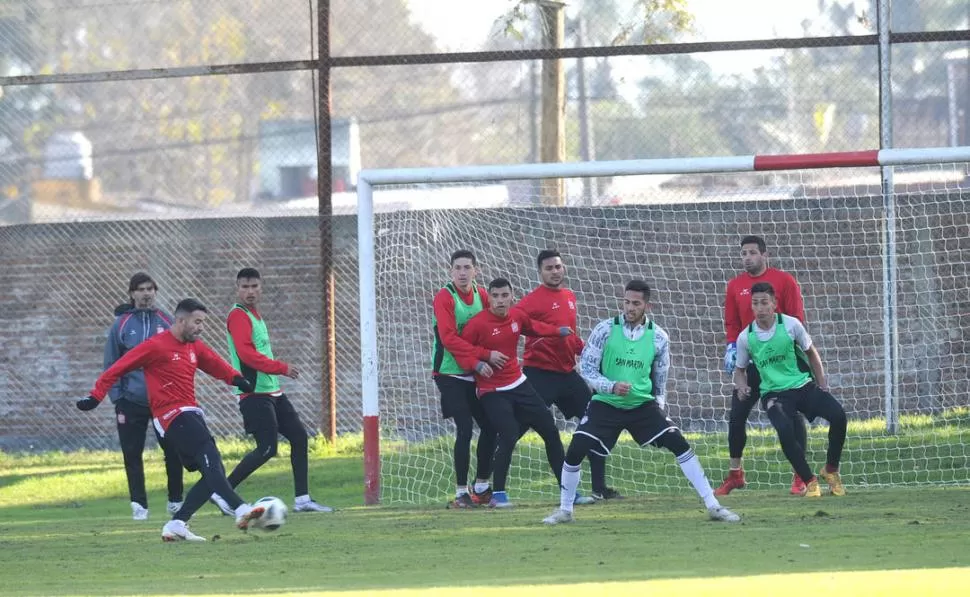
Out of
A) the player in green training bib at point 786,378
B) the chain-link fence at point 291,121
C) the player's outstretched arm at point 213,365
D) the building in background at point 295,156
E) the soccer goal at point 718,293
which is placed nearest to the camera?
the player's outstretched arm at point 213,365

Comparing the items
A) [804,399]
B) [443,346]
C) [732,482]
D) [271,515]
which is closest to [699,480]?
[804,399]

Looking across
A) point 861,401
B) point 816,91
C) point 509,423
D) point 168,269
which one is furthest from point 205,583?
point 816,91

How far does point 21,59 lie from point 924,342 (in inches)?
415

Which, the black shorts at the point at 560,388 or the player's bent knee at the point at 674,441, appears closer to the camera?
the player's bent knee at the point at 674,441

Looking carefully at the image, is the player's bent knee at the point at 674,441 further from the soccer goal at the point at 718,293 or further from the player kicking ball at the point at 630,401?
the soccer goal at the point at 718,293

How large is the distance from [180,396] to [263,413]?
1348mm

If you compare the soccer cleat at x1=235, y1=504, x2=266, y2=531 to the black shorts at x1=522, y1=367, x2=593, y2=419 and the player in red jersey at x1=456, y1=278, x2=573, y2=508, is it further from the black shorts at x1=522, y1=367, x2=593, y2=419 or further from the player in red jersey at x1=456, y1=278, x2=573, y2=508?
the black shorts at x1=522, y1=367, x2=593, y2=419

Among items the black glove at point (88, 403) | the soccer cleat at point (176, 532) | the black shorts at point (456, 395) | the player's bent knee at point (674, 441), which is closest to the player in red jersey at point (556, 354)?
the black shorts at point (456, 395)

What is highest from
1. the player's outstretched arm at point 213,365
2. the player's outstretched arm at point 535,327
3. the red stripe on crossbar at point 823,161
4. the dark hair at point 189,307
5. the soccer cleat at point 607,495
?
the red stripe on crossbar at point 823,161

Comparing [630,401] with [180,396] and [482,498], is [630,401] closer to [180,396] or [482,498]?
[482,498]

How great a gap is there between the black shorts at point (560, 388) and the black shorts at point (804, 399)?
1.51m

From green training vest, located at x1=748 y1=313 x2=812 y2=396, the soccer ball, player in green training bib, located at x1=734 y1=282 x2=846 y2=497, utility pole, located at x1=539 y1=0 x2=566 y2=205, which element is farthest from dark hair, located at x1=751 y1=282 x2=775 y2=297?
utility pole, located at x1=539 y1=0 x2=566 y2=205

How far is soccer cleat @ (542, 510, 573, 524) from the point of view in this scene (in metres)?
9.62

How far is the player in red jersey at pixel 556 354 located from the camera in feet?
36.5
